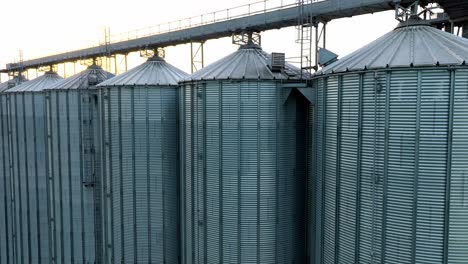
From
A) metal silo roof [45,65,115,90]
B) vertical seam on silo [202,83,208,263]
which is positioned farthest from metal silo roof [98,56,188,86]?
vertical seam on silo [202,83,208,263]

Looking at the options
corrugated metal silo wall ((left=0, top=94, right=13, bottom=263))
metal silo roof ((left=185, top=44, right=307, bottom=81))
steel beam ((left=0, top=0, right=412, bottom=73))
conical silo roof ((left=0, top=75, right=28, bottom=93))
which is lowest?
corrugated metal silo wall ((left=0, top=94, right=13, bottom=263))

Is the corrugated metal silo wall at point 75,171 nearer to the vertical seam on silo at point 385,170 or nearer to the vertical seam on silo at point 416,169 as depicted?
the vertical seam on silo at point 385,170

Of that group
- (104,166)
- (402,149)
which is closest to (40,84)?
(104,166)

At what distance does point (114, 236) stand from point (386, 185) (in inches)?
597

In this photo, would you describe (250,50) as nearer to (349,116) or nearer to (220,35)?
(220,35)

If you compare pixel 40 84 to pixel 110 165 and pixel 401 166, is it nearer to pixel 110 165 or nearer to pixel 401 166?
pixel 110 165

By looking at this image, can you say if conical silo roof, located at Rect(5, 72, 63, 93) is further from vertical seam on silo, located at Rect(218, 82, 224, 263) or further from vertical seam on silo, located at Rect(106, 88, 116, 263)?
vertical seam on silo, located at Rect(218, 82, 224, 263)

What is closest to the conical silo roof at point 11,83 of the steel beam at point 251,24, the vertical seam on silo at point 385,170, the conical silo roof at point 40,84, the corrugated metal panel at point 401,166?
the conical silo roof at point 40,84

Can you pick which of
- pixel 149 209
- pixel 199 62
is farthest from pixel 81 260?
pixel 199 62

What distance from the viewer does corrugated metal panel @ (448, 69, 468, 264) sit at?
9836 millimetres

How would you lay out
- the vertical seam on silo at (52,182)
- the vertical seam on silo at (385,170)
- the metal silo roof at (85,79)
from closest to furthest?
the vertical seam on silo at (385,170) < the metal silo roof at (85,79) < the vertical seam on silo at (52,182)

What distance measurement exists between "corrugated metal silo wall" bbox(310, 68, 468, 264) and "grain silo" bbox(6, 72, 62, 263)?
2155cm

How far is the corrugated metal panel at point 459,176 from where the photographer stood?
9.84m

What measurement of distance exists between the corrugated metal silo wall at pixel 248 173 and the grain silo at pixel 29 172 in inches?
607
